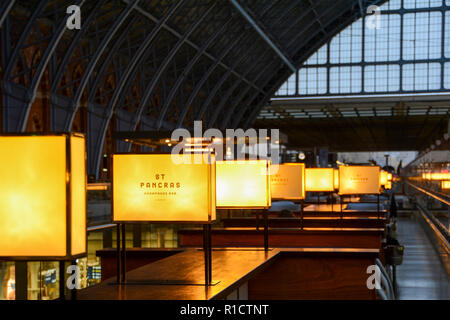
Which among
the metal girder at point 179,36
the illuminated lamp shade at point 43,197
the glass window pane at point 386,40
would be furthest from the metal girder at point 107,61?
the illuminated lamp shade at point 43,197

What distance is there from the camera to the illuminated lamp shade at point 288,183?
437 inches

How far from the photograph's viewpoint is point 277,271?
6.38m

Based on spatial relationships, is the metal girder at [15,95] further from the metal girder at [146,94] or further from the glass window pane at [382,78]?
the glass window pane at [382,78]

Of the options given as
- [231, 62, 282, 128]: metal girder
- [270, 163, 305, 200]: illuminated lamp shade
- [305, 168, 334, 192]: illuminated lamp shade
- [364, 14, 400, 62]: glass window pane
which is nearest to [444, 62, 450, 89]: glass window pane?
[364, 14, 400, 62]: glass window pane

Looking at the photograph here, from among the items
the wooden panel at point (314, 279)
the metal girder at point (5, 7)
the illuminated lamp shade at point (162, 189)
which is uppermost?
the metal girder at point (5, 7)

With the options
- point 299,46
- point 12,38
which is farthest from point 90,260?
point 299,46

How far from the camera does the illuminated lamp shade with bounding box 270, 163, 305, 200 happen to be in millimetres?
11094

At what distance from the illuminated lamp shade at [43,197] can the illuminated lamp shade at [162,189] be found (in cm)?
149

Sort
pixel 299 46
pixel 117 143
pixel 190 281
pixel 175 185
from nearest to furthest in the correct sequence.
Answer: pixel 190 281
pixel 175 185
pixel 117 143
pixel 299 46

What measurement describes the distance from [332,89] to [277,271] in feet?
123

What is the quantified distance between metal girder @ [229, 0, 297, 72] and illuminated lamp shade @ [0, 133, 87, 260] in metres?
26.1

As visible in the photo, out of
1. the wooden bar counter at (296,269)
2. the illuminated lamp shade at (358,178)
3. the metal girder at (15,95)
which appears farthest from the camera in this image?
the metal girder at (15,95)

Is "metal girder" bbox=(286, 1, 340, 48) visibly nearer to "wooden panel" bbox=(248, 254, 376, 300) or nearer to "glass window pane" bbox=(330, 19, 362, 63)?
"glass window pane" bbox=(330, 19, 362, 63)
